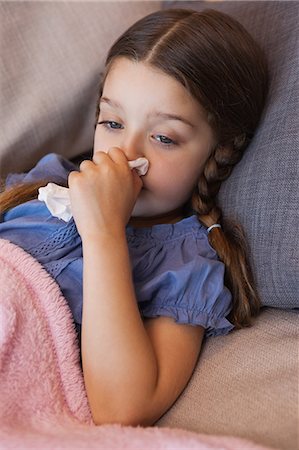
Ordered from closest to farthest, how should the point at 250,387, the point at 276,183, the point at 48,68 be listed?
the point at 250,387 < the point at 276,183 < the point at 48,68

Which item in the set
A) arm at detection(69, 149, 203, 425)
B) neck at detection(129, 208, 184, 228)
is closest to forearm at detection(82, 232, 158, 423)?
arm at detection(69, 149, 203, 425)

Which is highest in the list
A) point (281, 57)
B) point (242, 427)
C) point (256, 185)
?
point (281, 57)

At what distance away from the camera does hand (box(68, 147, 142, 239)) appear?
92cm

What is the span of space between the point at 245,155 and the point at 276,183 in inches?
4.6

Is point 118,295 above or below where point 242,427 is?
above

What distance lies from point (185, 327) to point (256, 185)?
0.86 ft

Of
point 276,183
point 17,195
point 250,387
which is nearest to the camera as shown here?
point 250,387

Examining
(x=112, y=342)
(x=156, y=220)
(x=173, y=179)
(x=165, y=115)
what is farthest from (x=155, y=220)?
(x=112, y=342)

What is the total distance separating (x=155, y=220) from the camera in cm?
112

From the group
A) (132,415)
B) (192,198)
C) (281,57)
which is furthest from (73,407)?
(281,57)

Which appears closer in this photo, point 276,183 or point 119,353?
point 119,353

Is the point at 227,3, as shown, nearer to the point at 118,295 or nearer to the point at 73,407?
the point at 118,295

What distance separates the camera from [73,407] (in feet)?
2.87

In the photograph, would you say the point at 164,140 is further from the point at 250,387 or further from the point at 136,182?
the point at 250,387
